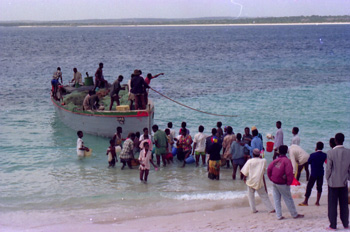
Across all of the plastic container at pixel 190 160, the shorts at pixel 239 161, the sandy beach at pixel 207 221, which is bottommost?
the sandy beach at pixel 207 221

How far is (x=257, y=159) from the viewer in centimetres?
929

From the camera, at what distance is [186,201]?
36.9 feet

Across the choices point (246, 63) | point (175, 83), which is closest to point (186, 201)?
point (175, 83)

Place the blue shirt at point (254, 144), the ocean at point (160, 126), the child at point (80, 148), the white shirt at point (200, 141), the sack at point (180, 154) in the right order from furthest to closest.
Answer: the child at point (80, 148) < the sack at point (180, 154) < the white shirt at point (200, 141) < the blue shirt at point (254, 144) < the ocean at point (160, 126)

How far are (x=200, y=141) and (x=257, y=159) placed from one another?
166 inches

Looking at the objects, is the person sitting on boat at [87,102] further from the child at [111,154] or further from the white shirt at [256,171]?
the white shirt at [256,171]

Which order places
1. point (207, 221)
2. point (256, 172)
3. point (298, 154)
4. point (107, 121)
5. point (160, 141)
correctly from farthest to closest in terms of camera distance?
point (107, 121) → point (160, 141) → point (298, 154) → point (207, 221) → point (256, 172)

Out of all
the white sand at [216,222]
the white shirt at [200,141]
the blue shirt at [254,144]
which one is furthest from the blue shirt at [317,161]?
the white shirt at [200,141]

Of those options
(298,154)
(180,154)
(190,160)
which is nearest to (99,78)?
(180,154)

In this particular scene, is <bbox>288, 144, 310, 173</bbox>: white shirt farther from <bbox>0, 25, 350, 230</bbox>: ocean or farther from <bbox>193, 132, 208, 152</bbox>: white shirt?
<bbox>193, 132, 208, 152</bbox>: white shirt

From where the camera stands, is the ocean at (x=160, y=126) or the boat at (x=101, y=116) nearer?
the ocean at (x=160, y=126)

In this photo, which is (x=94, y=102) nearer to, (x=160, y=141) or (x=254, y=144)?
(x=160, y=141)

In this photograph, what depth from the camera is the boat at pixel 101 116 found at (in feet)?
52.8

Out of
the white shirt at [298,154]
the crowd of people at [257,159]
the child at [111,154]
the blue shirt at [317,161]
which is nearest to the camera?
the crowd of people at [257,159]
